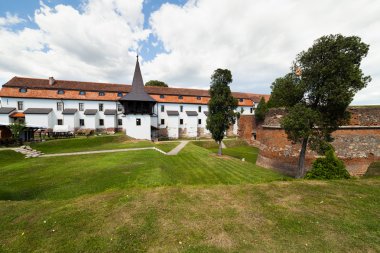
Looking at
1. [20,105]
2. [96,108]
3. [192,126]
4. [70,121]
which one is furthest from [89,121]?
[192,126]

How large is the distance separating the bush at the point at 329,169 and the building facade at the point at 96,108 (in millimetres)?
27465

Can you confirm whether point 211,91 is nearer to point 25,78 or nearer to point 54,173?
point 54,173

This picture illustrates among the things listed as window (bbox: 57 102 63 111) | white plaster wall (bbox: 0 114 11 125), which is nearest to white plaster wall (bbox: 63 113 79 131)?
window (bbox: 57 102 63 111)

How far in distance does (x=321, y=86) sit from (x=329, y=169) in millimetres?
5058

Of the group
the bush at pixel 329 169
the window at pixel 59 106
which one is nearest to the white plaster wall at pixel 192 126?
the window at pixel 59 106

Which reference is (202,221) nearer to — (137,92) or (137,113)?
(137,113)

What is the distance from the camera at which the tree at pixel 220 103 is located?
72.7 ft

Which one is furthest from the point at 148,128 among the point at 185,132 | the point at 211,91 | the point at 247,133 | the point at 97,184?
the point at 97,184

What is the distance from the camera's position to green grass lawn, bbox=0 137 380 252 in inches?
179

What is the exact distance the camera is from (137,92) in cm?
3331

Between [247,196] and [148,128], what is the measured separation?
91.3 ft

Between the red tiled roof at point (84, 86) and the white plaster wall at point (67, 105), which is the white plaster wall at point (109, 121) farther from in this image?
the red tiled roof at point (84, 86)

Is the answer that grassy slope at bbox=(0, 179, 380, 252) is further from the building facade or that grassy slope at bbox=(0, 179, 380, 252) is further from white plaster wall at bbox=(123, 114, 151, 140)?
the building facade

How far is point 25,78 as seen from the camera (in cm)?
3616
